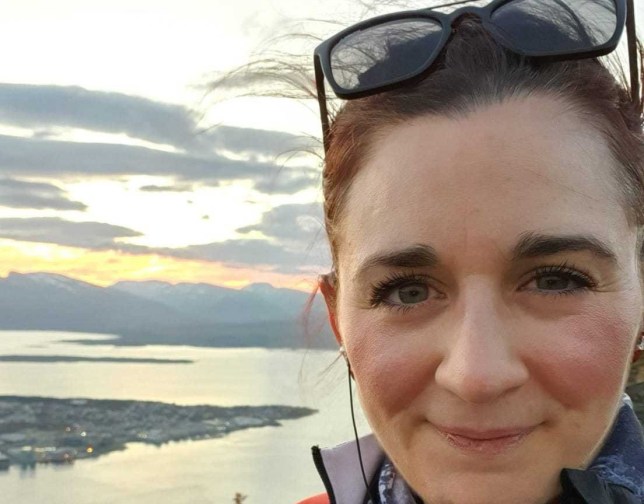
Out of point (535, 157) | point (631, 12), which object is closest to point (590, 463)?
point (535, 157)

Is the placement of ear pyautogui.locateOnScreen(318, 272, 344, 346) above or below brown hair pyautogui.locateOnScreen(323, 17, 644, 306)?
below

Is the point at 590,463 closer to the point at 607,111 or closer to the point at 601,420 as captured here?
the point at 601,420

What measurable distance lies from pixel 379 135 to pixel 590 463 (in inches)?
37.5

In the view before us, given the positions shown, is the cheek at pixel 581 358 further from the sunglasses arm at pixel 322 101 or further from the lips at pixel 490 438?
the sunglasses arm at pixel 322 101

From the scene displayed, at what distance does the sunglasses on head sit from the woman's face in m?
0.18

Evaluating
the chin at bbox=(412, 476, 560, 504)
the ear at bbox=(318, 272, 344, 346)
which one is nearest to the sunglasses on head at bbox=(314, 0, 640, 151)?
the ear at bbox=(318, 272, 344, 346)

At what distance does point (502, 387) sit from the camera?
1.67 metres

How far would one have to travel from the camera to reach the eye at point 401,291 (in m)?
1.81

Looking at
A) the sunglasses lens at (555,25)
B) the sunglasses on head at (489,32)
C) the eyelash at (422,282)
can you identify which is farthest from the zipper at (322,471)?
the sunglasses lens at (555,25)

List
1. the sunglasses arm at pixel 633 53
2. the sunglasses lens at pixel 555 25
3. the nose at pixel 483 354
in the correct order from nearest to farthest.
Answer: the nose at pixel 483 354 < the sunglasses lens at pixel 555 25 < the sunglasses arm at pixel 633 53

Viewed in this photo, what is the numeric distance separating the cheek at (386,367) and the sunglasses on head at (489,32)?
61 centimetres

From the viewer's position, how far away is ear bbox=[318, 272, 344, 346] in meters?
2.28

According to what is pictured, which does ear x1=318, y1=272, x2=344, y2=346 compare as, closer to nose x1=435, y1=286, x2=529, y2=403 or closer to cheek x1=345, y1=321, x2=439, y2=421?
cheek x1=345, y1=321, x2=439, y2=421

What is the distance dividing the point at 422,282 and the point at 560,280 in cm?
30
